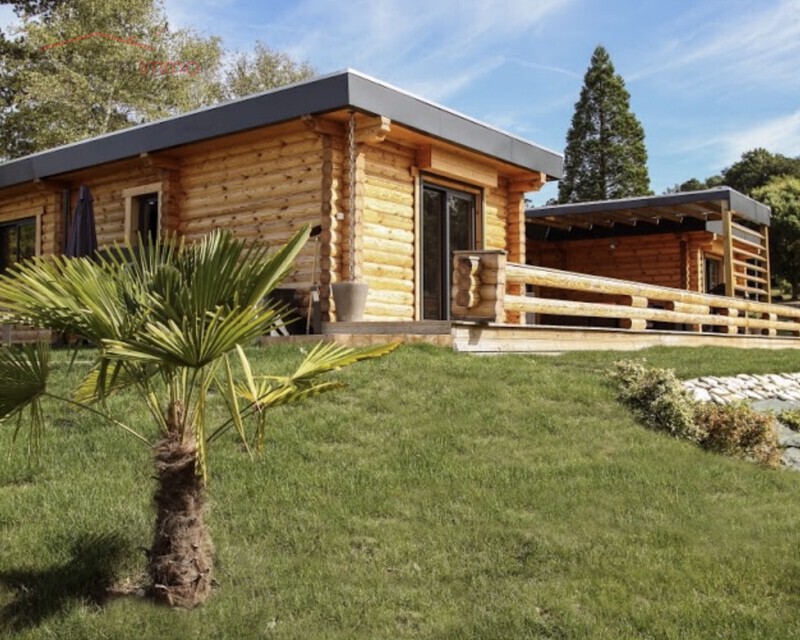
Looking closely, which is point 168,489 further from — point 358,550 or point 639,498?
point 639,498

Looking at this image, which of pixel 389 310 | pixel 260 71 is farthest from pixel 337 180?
pixel 260 71

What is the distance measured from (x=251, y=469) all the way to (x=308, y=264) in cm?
577

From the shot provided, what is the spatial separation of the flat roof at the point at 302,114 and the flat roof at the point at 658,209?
3.86 m

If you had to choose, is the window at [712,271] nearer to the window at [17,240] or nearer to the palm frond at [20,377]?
the window at [17,240]

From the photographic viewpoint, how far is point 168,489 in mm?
3973

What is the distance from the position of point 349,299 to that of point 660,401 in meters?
4.15

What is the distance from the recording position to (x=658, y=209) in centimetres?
1691

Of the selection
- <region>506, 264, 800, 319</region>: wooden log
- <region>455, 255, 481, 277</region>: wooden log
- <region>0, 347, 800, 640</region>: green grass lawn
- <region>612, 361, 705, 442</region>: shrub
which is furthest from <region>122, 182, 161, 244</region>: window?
<region>612, 361, 705, 442</region>: shrub

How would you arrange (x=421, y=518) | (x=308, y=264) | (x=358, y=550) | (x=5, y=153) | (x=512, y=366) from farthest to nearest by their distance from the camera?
(x=5, y=153), (x=308, y=264), (x=512, y=366), (x=421, y=518), (x=358, y=550)

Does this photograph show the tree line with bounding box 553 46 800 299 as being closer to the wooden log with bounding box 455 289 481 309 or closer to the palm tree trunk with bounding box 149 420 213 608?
the wooden log with bounding box 455 289 481 309

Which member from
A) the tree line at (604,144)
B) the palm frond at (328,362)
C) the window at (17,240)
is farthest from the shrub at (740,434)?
the tree line at (604,144)

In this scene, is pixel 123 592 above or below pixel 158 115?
below

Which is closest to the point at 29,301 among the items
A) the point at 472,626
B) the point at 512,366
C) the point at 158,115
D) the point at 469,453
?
the point at 472,626

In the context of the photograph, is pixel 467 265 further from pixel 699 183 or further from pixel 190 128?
pixel 699 183
